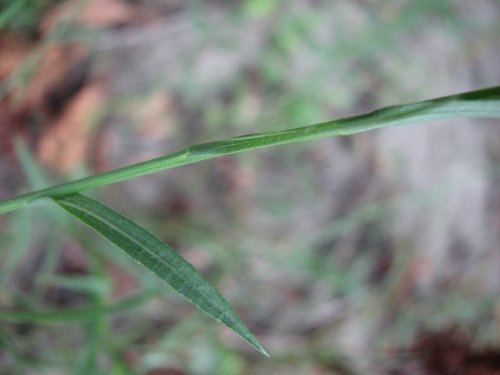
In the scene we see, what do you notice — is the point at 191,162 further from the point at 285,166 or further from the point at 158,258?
the point at 285,166

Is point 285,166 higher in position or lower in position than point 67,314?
higher

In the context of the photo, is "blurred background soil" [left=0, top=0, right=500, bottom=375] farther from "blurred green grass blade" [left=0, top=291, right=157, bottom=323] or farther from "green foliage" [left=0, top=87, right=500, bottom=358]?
"green foliage" [left=0, top=87, right=500, bottom=358]

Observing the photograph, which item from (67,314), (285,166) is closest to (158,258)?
(67,314)

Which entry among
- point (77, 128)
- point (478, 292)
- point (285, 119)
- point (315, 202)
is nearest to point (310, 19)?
point (285, 119)

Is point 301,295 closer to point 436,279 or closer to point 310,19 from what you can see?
point 436,279

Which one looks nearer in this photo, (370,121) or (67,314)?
(370,121)

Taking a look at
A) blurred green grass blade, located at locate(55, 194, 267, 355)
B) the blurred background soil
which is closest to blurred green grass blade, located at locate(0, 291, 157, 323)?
blurred green grass blade, located at locate(55, 194, 267, 355)
